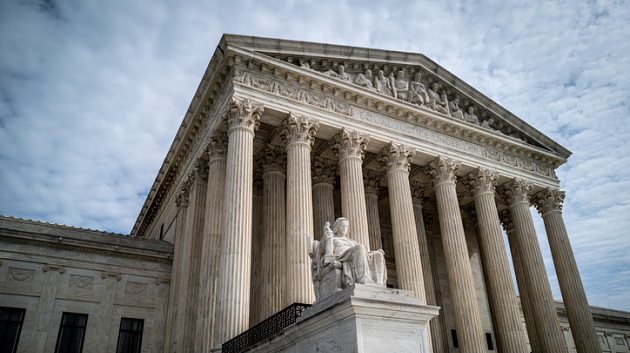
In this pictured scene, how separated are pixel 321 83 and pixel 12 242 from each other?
1685 cm

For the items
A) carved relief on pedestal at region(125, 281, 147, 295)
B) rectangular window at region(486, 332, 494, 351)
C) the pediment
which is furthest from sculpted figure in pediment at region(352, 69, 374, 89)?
rectangular window at region(486, 332, 494, 351)

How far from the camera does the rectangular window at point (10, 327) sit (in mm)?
21703

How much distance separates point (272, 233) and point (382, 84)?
952 centimetres

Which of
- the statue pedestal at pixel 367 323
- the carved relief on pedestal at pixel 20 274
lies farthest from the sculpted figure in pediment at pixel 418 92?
the carved relief on pedestal at pixel 20 274

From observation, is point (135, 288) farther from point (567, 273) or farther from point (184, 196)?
point (567, 273)

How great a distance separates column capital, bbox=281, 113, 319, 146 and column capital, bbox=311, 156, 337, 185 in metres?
4.21

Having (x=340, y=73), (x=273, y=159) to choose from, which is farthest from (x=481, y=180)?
(x=273, y=159)

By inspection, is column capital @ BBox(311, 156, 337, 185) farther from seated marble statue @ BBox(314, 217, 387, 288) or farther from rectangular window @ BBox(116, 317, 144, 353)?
seated marble statue @ BBox(314, 217, 387, 288)

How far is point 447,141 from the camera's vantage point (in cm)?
2623

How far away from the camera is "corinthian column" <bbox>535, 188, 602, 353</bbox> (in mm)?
25625

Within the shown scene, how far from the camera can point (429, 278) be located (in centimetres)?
2645

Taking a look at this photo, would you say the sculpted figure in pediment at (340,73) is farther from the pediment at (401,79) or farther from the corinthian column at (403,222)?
the corinthian column at (403,222)

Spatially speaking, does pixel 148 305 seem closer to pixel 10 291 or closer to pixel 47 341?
pixel 47 341

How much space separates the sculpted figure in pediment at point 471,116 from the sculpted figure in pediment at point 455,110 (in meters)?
0.46
